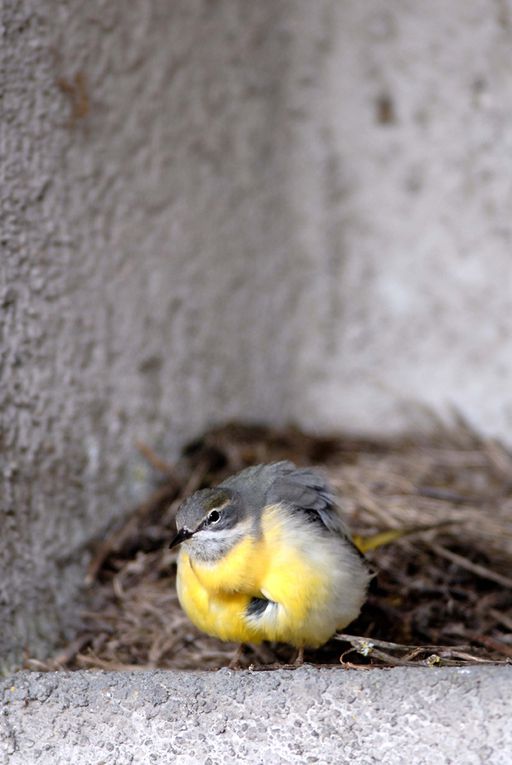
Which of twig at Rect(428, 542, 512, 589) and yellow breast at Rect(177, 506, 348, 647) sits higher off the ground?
yellow breast at Rect(177, 506, 348, 647)

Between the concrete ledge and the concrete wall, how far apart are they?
21.4 inches

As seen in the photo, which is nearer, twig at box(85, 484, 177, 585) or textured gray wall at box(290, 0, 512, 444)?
twig at box(85, 484, 177, 585)

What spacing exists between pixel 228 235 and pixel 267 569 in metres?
1.83

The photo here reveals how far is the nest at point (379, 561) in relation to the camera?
3088mm

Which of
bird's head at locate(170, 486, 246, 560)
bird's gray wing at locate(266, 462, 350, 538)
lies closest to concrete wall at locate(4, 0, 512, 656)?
bird's head at locate(170, 486, 246, 560)

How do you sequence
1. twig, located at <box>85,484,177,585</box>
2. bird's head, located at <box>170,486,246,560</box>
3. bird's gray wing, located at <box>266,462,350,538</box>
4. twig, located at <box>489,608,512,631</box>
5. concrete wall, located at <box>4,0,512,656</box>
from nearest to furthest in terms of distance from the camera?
bird's head, located at <box>170,486,246,560</box>
bird's gray wing, located at <box>266,462,350,538</box>
concrete wall, located at <box>4,0,512,656</box>
twig, located at <box>489,608,512,631</box>
twig, located at <box>85,484,177,585</box>

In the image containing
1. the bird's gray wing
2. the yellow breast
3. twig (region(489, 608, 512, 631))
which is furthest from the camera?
twig (region(489, 608, 512, 631))

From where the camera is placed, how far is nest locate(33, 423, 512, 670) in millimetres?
3088

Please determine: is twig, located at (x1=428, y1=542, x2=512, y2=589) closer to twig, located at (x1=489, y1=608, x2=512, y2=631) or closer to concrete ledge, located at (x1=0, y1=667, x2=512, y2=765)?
twig, located at (x1=489, y1=608, x2=512, y2=631)

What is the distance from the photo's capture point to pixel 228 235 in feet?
13.9

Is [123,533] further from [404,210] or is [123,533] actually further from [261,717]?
[404,210]

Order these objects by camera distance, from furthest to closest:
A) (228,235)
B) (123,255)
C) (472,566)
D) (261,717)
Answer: (228,235) → (123,255) → (472,566) → (261,717)

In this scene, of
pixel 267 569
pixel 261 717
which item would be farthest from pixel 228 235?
pixel 261 717

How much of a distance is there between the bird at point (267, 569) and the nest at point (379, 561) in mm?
134
